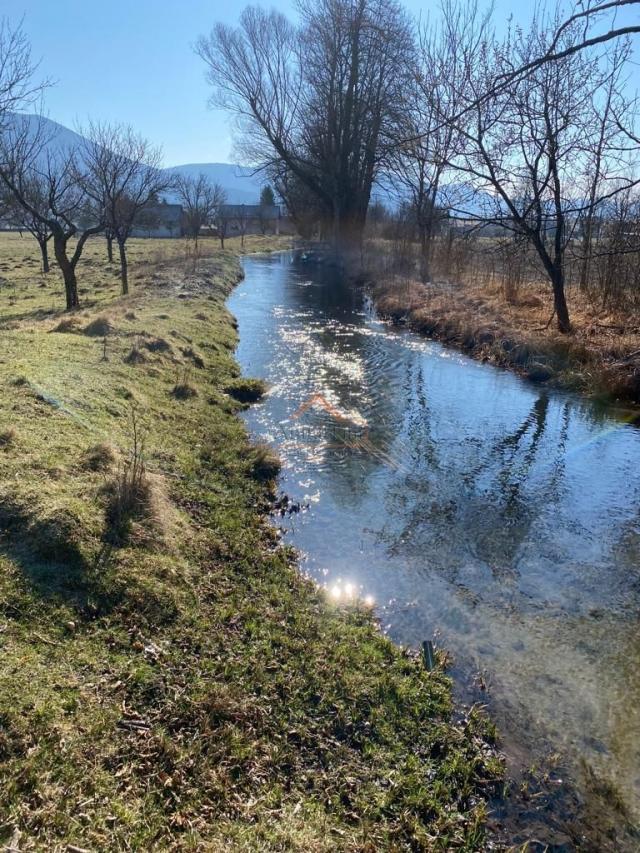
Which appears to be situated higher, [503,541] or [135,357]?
[135,357]

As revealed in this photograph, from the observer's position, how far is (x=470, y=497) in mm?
7652

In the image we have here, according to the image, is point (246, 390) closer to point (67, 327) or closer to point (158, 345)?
point (158, 345)

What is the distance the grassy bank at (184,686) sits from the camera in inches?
116

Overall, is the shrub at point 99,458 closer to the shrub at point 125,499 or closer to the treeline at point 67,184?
the shrub at point 125,499

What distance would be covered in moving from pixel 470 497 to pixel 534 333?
29.4 feet

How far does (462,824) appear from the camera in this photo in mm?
3281

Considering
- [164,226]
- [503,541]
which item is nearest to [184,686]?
[503,541]

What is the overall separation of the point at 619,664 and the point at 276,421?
6.72 metres

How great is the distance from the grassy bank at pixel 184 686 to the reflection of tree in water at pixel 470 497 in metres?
1.67

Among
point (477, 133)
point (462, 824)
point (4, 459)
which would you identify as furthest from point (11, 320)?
point (462, 824)

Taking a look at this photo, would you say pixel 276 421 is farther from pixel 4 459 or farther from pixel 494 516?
pixel 4 459

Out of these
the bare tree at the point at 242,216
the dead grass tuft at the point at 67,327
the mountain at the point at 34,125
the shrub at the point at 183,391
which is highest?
the bare tree at the point at 242,216

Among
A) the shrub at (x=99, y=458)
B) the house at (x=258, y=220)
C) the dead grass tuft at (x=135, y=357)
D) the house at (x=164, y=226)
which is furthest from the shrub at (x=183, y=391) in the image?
the house at (x=258, y=220)

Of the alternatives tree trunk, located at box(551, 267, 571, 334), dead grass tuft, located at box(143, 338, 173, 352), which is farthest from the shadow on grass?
tree trunk, located at box(551, 267, 571, 334)
